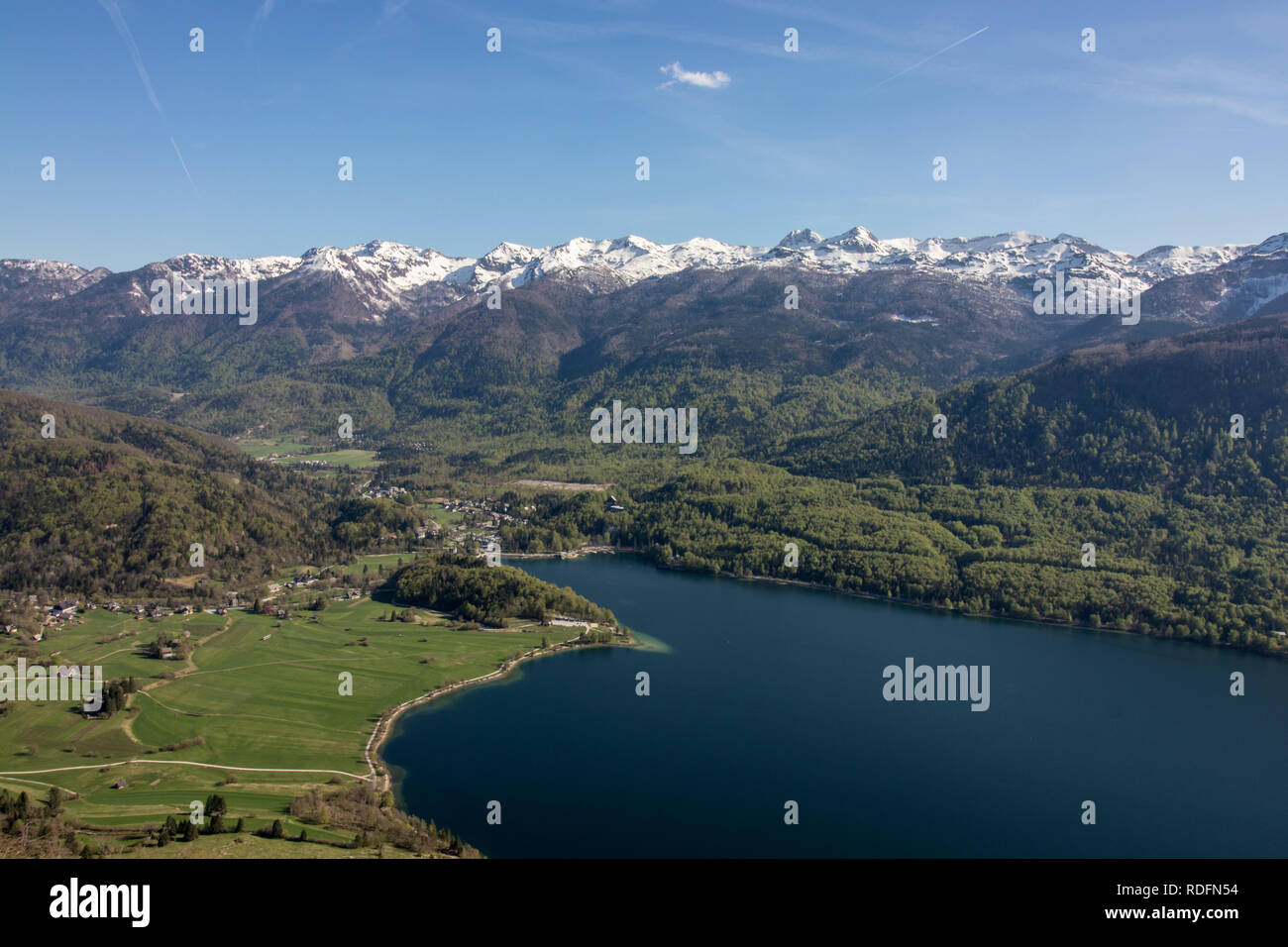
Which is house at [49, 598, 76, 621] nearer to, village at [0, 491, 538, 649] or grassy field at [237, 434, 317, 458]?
village at [0, 491, 538, 649]

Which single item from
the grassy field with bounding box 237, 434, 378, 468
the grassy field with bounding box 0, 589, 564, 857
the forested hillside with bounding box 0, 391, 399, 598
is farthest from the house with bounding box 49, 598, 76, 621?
the grassy field with bounding box 237, 434, 378, 468

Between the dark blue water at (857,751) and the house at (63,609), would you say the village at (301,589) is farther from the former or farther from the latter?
the dark blue water at (857,751)

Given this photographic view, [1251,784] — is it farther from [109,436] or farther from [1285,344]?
[109,436]

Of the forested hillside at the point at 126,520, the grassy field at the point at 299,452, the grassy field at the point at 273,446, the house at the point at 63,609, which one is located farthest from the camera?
the grassy field at the point at 273,446

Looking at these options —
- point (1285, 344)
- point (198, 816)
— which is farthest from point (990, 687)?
point (1285, 344)

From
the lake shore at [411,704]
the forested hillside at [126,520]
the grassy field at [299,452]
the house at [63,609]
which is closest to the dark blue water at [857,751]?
the lake shore at [411,704]

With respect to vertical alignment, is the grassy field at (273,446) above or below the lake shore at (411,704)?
above

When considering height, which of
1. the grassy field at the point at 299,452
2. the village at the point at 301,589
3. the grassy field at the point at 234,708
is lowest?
the grassy field at the point at 234,708
